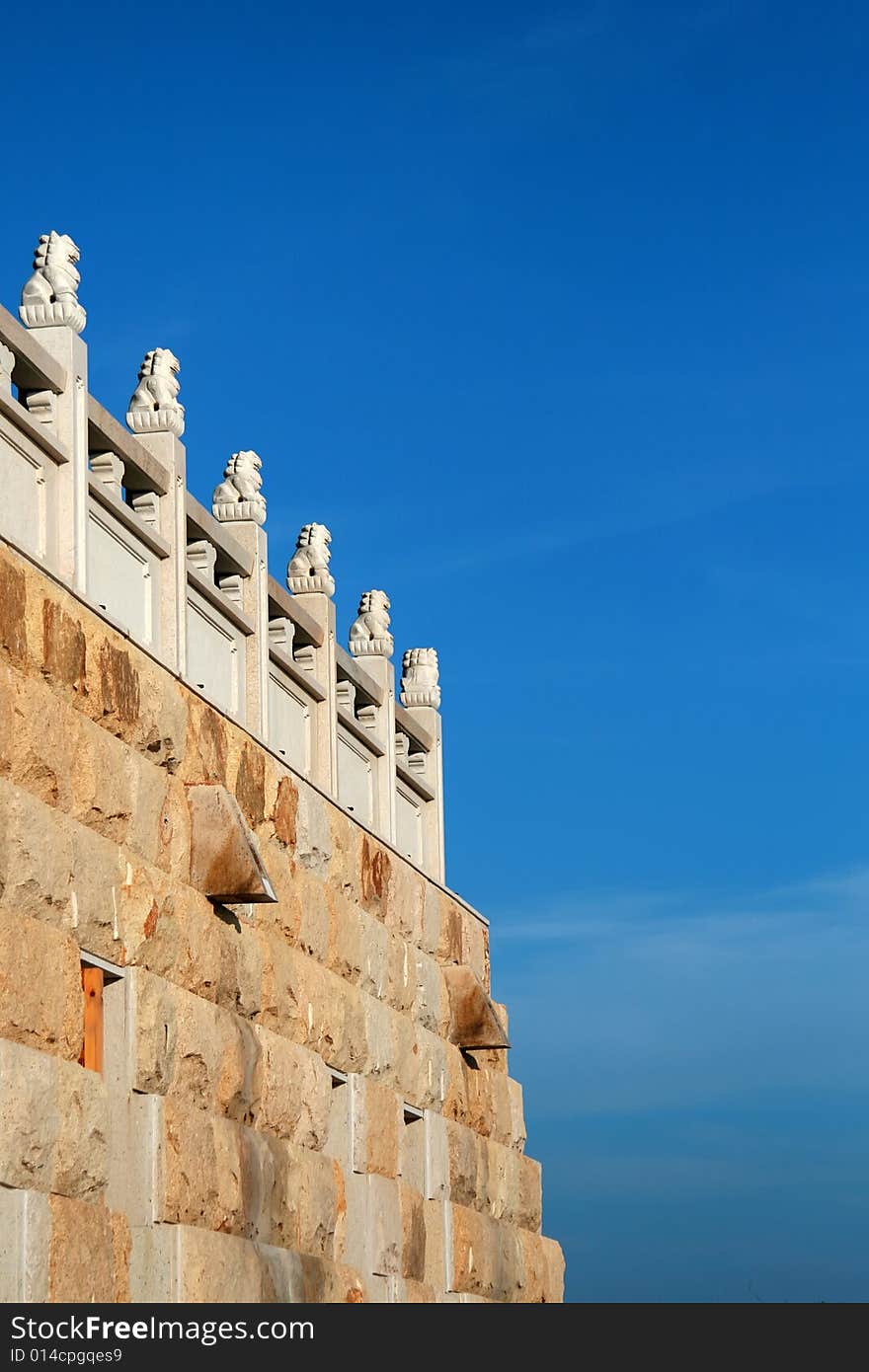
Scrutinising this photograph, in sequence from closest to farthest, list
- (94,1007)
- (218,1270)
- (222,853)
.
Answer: (94,1007) < (218,1270) < (222,853)

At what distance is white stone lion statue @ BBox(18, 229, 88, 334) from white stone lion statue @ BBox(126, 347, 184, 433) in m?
1.40

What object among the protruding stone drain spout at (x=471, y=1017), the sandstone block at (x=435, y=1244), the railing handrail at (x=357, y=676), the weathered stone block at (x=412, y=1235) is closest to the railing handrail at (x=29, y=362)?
the railing handrail at (x=357, y=676)

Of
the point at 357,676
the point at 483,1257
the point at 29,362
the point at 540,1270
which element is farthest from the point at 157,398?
the point at 540,1270

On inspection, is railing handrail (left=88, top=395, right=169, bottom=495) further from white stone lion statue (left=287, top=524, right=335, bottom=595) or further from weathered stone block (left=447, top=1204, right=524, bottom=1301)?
weathered stone block (left=447, top=1204, right=524, bottom=1301)

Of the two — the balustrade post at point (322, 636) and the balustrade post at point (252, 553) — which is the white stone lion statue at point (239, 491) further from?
the balustrade post at point (322, 636)

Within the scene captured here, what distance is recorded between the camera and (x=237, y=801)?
14.2m

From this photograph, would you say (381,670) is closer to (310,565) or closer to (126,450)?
(310,565)

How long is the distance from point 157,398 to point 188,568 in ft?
3.54

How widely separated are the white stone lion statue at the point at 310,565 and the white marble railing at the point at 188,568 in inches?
0.6

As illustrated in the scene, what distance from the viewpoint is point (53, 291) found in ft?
43.2

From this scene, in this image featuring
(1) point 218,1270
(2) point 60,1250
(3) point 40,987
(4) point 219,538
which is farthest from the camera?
(4) point 219,538

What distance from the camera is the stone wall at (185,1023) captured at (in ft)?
36.5

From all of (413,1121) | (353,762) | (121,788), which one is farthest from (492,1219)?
(121,788)

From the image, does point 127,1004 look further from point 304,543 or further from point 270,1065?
point 304,543
